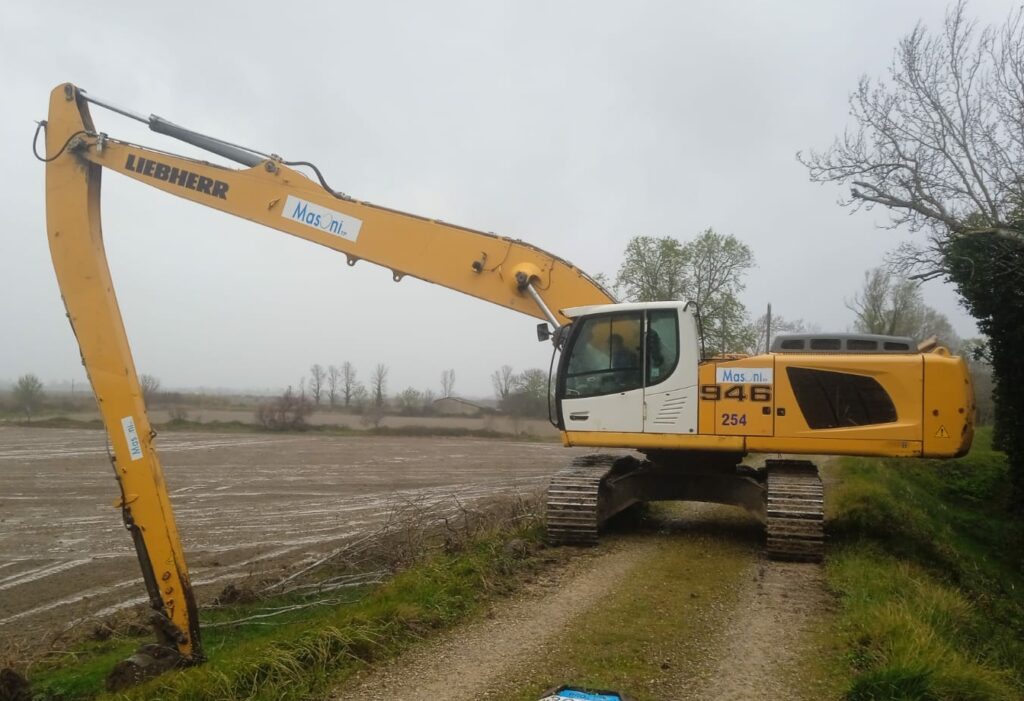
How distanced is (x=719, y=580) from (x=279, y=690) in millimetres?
4509

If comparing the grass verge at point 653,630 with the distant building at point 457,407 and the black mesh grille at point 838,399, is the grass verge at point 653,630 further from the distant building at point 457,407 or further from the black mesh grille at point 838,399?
the distant building at point 457,407

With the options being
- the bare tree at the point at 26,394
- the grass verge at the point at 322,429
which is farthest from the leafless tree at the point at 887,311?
the bare tree at the point at 26,394

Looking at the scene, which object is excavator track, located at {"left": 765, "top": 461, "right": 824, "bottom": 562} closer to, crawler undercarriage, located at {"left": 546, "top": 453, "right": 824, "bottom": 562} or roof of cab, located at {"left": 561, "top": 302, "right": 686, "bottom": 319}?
crawler undercarriage, located at {"left": 546, "top": 453, "right": 824, "bottom": 562}

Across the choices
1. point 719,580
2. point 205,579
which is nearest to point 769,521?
point 719,580

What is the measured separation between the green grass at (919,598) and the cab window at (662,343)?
8.75 ft

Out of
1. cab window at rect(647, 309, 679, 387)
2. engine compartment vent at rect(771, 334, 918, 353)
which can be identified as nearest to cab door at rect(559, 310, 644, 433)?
cab window at rect(647, 309, 679, 387)

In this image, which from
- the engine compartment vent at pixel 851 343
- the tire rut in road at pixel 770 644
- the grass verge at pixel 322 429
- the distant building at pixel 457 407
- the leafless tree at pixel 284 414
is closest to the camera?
the tire rut in road at pixel 770 644

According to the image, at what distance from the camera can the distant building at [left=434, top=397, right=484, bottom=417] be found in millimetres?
51156

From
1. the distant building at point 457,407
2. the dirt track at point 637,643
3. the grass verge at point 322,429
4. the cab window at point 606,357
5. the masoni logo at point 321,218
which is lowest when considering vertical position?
the dirt track at point 637,643

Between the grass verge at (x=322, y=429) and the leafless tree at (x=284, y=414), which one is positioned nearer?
the grass verge at (x=322, y=429)

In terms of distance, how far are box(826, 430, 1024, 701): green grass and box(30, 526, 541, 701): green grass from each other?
2.93 m

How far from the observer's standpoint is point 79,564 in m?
11.8

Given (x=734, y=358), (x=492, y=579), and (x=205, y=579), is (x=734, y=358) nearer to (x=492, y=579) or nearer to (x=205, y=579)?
(x=492, y=579)

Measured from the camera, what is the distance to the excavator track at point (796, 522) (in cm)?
877
